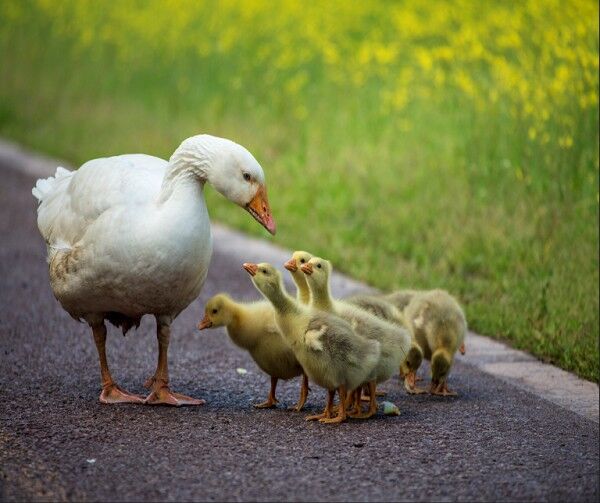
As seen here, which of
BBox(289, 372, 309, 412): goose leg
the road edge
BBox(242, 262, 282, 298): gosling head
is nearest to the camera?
BBox(242, 262, 282, 298): gosling head

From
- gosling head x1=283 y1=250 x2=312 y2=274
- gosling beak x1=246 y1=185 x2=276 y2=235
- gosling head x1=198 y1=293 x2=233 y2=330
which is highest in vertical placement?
gosling beak x1=246 y1=185 x2=276 y2=235

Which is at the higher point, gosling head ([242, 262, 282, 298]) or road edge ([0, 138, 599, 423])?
gosling head ([242, 262, 282, 298])

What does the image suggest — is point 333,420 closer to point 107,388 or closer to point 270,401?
point 270,401

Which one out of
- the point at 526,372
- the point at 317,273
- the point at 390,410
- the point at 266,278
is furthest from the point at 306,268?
the point at 526,372

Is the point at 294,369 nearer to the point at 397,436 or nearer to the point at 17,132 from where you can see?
the point at 397,436

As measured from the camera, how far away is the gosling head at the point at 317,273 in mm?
5832

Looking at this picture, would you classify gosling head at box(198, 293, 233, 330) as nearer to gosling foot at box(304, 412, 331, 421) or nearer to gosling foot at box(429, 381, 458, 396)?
gosling foot at box(304, 412, 331, 421)

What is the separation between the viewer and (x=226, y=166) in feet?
18.8

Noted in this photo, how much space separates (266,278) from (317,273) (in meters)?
0.28

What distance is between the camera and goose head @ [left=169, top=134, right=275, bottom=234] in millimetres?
5723

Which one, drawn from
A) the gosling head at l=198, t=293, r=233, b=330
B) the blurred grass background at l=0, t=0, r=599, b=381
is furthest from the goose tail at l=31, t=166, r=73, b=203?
the blurred grass background at l=0, t=0, r=599, b=381

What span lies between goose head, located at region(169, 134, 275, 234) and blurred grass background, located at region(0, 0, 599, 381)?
226cm

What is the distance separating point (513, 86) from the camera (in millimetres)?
10680

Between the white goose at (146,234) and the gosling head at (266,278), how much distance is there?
0.61 ft
